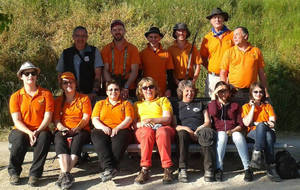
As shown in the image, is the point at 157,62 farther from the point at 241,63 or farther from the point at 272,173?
the point at 272,173

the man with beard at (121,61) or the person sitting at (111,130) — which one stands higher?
the man with beard at (121,61)

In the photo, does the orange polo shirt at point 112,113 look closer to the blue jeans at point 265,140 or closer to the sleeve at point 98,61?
the sleeve at point 98,61

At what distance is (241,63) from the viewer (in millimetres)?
5777

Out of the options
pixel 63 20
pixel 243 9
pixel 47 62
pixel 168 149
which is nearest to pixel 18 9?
pixel 63 20

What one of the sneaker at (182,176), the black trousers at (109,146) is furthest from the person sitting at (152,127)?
the black trousers at (109,146)

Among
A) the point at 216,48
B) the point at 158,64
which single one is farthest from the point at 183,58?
the point at 216,48

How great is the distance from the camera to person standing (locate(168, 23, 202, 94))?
6203 millimetres

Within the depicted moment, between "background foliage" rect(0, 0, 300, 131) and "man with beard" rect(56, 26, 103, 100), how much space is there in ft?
10.9

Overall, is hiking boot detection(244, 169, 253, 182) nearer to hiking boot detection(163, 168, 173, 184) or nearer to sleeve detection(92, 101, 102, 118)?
hiking boot detection(163, 168, 173, 184)

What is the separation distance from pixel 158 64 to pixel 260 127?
1990 mm

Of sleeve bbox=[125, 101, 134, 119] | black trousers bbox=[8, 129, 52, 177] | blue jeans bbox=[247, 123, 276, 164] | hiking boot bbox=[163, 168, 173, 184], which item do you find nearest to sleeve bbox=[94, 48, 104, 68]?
sleeve bbox=[125, 101, 134, 119]

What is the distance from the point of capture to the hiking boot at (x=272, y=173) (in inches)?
193

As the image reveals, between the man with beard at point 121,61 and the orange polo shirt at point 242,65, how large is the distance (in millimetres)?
1465

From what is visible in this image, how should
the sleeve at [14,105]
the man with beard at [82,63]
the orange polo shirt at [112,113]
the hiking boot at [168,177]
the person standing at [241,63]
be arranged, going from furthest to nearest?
the man with beard at [82,63] < the person standing at [241,63] < the orange polo shirt at [112,113] < the sleeve at [14,105] < the hiking boot at [168,177]
